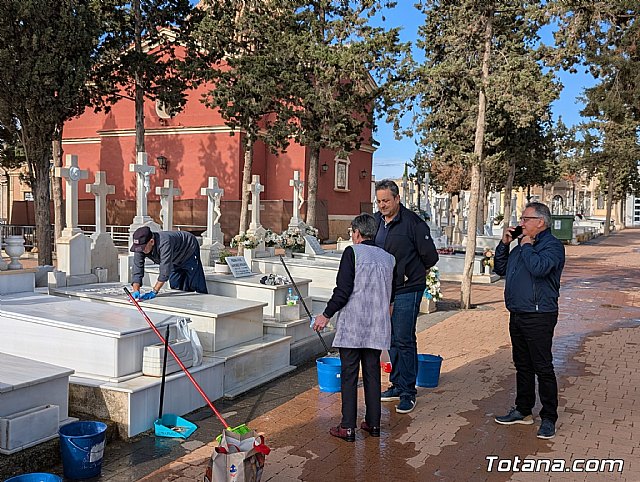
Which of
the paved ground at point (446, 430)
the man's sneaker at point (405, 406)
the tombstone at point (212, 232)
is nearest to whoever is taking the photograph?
the paved ground at point (446, 430)

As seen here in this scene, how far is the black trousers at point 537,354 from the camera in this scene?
5324 mm

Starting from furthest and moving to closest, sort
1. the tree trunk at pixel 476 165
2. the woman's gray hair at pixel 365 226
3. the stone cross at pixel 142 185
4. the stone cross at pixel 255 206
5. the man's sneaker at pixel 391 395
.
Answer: the stone cross at pixel 255 206 → the tree trunk at pixel 476 165 → the stone cross at pixel 142 185 → the man's sneaker at pixel 391 395 → the woman's gray hair at pixel 365 226

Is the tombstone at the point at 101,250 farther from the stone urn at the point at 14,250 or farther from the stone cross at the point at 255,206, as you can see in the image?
the stone cross at the point at 255,206

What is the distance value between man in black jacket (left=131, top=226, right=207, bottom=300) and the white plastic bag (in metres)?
1.26

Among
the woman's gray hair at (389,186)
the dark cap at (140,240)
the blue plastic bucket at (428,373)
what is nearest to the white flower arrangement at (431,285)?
the blue plastic bucket at (428,373)

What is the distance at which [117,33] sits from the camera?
67.8ft

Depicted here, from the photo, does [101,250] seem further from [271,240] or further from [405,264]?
[271,240]

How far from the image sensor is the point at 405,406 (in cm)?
607

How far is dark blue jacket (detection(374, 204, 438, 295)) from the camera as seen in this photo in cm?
595

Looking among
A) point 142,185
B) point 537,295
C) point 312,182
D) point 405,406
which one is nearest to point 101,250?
point 142,185

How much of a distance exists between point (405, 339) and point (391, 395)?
0.78 metres

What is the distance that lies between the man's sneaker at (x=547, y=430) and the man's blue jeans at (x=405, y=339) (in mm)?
1232

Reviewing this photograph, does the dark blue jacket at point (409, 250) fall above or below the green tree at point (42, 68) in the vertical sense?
below

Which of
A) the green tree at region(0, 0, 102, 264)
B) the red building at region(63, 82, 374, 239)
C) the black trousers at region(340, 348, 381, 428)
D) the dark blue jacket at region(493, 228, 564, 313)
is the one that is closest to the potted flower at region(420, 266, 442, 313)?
the dark blue jacket at region(493, 228, 564, 313)
